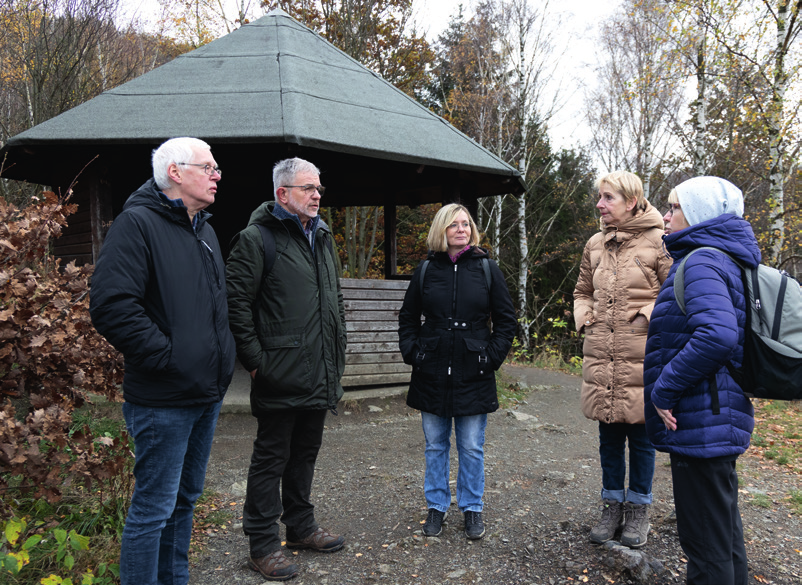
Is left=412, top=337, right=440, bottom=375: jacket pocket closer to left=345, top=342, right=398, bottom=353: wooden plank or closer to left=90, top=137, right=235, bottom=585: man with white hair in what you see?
left=90, top=137, right=235, bottom=585: man with white hair

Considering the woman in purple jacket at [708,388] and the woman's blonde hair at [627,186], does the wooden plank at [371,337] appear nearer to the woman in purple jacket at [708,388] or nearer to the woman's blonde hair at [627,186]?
the woman's blonde hair at [627,186]

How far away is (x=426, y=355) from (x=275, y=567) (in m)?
1.46

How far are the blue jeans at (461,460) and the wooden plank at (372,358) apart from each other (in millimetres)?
3375

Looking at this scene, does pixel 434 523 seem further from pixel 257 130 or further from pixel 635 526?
pixel 257 130

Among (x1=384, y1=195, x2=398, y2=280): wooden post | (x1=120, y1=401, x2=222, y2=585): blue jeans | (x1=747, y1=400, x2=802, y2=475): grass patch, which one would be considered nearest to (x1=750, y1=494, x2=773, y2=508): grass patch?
(x1=747, y1=400, x2=802, y2=475): grass patch

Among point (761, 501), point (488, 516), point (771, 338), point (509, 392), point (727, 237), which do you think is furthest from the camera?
point (509, 392)

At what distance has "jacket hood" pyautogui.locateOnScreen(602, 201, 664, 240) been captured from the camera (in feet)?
10.8

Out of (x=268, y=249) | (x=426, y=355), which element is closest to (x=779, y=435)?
(x=426, y=355)

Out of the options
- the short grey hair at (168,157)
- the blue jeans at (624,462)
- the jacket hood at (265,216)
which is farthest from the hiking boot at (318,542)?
the short grey hair at (168,157)

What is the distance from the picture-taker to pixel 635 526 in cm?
332

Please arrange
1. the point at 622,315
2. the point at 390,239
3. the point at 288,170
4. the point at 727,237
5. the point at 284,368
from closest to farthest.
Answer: the point at 727,237, the point at 284,368, the point at 288,170, the point at 622,315, the point at 390,239

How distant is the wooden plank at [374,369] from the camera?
709 cm

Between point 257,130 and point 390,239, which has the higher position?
point 257,130

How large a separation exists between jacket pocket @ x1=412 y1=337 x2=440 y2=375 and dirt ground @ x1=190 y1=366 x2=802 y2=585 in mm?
1076
